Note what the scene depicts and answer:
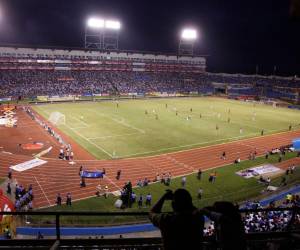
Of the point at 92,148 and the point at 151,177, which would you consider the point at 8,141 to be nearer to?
the point at 92,148

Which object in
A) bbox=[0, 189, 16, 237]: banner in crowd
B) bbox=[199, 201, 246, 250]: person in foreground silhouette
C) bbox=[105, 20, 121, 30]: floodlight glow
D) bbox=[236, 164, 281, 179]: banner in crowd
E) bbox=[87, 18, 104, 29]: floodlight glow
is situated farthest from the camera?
bbox=[105, 20, 121, 30]: floodlight glow

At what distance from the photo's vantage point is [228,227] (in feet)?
11.8

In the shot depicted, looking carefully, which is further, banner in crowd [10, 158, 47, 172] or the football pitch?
the football pitch

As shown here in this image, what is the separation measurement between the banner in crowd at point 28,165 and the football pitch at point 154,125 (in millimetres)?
5366

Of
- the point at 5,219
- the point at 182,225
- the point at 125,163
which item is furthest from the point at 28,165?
the point at 182,225

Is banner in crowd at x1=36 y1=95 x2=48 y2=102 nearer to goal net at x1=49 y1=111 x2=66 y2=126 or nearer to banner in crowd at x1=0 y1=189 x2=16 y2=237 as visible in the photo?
goal net at x1=49 y1=111 x2=66 y2=126

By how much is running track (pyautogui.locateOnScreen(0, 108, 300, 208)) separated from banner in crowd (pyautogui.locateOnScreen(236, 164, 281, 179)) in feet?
7.86

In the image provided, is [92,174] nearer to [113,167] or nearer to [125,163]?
[113,167]

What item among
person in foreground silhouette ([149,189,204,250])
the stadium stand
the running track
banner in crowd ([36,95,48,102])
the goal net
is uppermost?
the stadium stand

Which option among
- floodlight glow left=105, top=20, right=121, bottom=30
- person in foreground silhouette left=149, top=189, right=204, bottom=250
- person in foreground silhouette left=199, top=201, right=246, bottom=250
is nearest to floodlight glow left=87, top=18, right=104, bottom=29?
floodlight glow left=105, top=20, right=121, bottom=30

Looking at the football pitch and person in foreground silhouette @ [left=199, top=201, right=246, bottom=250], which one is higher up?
person in foreground silhouette @ [left=199, top=201, right=246, bottom=250]

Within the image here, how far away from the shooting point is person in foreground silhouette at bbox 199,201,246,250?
3.58m

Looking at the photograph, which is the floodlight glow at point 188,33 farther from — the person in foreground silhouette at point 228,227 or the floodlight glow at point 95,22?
the person in foreground silhouette at point 228,227

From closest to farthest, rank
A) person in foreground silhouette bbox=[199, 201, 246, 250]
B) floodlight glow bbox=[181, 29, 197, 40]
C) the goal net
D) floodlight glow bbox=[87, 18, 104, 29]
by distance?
person in foreground silhouette bbox=[199, 201, 246, 250] < the goal net < floodlight glow bbox=[87, 18, 104, 29] < floodlight glow bbox=[181, 29, 197, 40]
